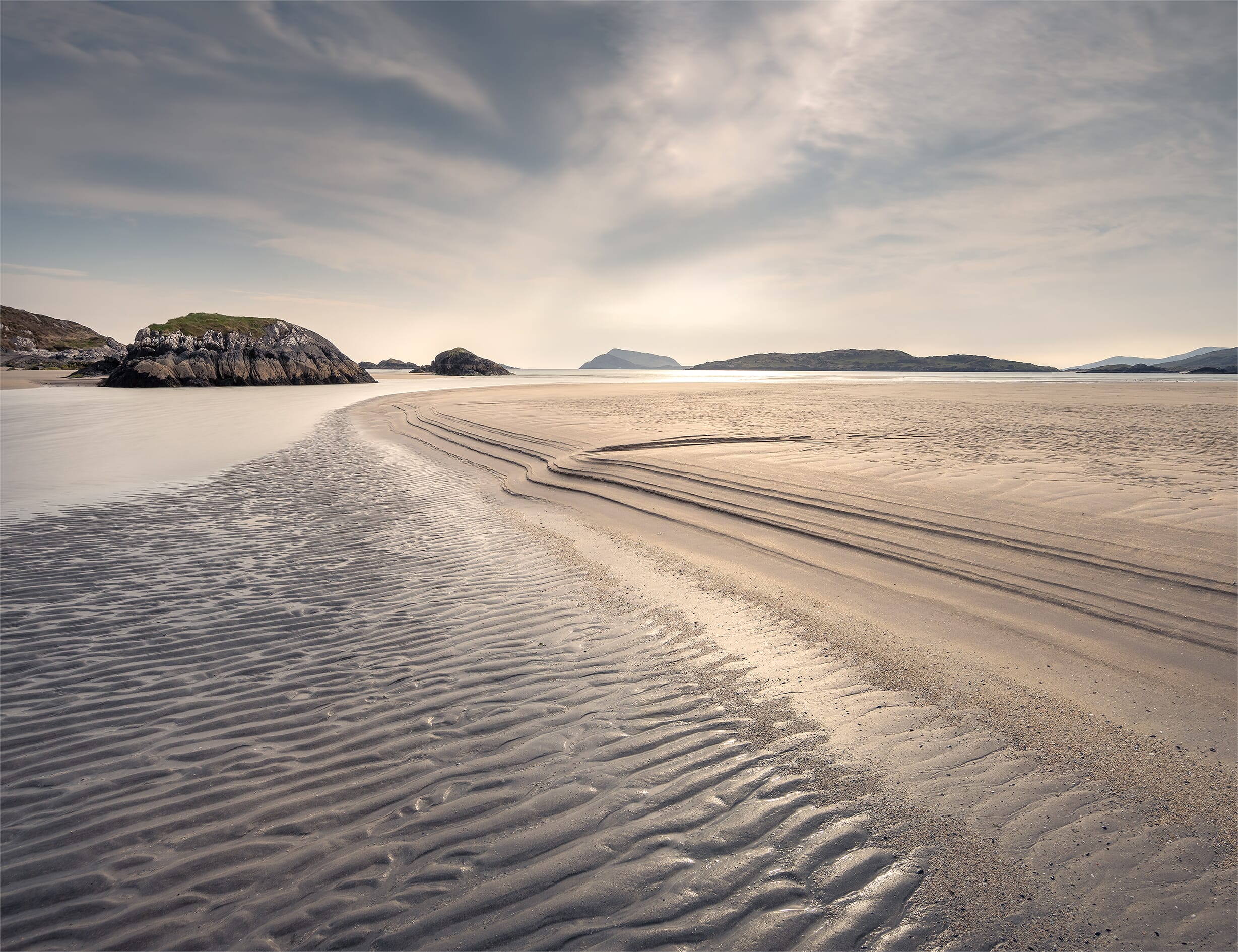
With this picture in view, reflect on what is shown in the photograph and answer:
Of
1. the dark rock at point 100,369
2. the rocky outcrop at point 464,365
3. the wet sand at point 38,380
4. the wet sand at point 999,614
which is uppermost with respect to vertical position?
the rocky outcrop at point 464,365

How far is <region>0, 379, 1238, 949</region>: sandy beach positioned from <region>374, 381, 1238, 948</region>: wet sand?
3 centimetres

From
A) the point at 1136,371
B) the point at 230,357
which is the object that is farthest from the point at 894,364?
the point at 230,357

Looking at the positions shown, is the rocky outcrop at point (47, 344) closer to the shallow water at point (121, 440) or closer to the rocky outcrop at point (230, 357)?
the rocky outcrop at point (230, 357)

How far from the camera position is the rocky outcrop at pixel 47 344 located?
8431 cm

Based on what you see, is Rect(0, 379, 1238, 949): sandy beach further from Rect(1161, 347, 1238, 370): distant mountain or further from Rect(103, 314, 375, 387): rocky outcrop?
Rect(1161, 347, 1238, 370): distant mountain

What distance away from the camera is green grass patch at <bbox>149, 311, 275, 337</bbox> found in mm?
70625

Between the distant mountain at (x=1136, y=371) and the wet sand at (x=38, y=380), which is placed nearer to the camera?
the wet sand at (x=38, y=380)

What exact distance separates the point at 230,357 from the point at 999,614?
247 feet

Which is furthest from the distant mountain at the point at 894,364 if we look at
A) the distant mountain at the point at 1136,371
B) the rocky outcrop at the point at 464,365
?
A: the rocky outcrop at the point at 464,365

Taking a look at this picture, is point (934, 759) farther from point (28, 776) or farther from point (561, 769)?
point (28, 776)

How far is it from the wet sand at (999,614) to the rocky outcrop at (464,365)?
9245 cm

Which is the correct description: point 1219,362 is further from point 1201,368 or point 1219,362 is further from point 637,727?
point 637,727

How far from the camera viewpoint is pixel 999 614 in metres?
5.27

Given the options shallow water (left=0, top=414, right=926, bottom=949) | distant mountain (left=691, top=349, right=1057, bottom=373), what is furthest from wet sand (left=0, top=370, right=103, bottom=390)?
distant mountain (left=691, top=349, right=1057, bottom=373)
